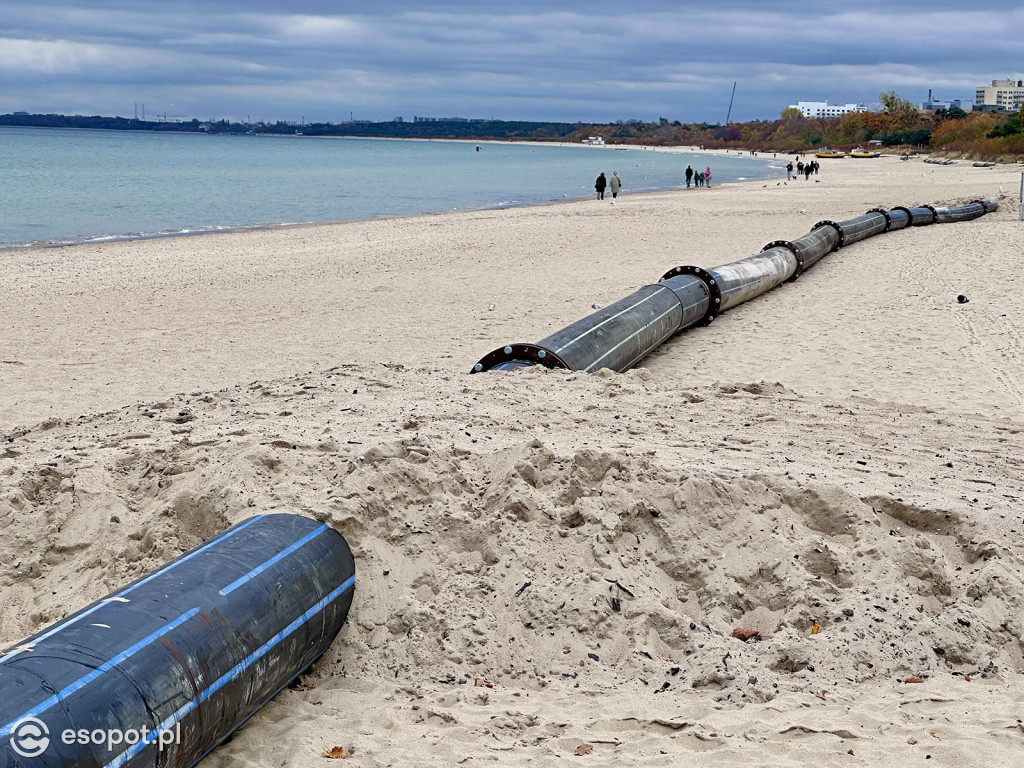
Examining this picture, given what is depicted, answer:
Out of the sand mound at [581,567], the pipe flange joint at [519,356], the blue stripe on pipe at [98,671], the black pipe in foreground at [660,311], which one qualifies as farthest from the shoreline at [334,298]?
the blue stripe on pipe at [98,671]

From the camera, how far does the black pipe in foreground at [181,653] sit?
9.36 ft

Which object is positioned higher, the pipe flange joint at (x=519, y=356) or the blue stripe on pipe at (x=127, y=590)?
the pipe flange joint at (x=519, y=356)

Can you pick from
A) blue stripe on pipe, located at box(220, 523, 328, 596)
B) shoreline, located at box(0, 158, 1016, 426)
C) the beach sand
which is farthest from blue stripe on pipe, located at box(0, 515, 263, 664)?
shoreline, located at box(0, 158, 1016, 426)

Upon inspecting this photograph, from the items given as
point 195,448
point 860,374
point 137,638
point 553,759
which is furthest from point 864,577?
point 860,374

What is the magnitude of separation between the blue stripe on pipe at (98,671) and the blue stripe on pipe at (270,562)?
0.70 ft

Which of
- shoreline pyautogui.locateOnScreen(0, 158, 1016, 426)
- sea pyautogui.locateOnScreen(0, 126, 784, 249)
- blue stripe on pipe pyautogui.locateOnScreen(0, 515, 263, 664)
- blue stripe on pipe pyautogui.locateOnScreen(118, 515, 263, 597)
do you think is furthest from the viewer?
sea pyautogui.locateOnScreen(0, 126, 784, 249)

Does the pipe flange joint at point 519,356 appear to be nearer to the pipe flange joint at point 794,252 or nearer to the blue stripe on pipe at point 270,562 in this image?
the blue stripe on pipe at point 270,562

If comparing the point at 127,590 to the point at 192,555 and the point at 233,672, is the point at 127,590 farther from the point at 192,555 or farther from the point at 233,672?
the point at 233,672

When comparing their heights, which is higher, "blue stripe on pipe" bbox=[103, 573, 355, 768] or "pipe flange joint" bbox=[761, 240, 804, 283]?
"pipe flange joint" bbox=[761, 240, 804, 283]

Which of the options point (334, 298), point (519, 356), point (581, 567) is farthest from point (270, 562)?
point (334, 298)

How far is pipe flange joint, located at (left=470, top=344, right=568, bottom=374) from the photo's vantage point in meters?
7.65

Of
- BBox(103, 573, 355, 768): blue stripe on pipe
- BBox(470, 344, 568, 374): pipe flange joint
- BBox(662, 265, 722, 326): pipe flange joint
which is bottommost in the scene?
BBox(103, 573, 355, 768): blue stripe on pipe

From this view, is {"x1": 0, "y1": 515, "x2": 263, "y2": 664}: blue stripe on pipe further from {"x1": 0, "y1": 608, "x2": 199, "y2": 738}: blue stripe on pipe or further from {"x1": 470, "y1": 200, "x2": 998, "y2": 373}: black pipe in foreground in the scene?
{"x1": 470, "y1": 200, "x2": 998, "y2": 373}: black pipe in foreground

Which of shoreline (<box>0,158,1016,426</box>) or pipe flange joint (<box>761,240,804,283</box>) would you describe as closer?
shoreline (<box>0,158,1016,426</box>)
